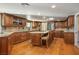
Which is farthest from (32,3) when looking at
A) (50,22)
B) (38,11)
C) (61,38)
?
(61,38)

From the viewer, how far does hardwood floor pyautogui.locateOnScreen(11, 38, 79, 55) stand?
2.41 metres

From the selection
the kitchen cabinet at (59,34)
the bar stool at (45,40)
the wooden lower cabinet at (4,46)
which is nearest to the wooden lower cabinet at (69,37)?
the kitchen cabinet at (59,34)

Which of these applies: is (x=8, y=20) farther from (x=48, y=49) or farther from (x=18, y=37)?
(x=48, y=49)

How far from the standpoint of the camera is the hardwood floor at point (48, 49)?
2408mm

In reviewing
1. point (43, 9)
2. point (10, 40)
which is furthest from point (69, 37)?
point (10, 40)

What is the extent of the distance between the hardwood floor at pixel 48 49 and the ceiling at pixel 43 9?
64 centimetres

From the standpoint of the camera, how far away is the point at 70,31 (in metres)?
2.44

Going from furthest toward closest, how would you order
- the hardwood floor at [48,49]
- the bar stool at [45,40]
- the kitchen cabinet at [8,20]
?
the bar stool at [45,40]
the hardwood floor at [48,49]
the kitchen cabinet at [8,20]

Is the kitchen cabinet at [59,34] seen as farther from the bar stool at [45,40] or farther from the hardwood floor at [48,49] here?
the bar stool at [45,40]

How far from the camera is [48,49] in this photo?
2449mm

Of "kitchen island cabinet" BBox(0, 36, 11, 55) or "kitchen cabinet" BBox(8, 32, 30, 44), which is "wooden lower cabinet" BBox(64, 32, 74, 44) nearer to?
"kitchen cabinet" BBox(8, 32, 30, 44)

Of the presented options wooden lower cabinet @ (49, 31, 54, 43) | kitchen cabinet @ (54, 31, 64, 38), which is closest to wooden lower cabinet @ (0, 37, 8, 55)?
wooden lower cabinet @ (49, 31, 54, 43)

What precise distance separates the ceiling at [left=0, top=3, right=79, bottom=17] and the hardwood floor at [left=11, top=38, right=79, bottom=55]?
642 mm
